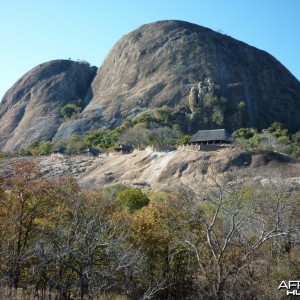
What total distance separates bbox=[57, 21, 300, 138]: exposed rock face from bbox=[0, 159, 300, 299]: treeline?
208 ft

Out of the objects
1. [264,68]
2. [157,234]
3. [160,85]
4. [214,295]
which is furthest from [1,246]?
[264,68]

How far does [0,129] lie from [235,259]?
9627 centimetres

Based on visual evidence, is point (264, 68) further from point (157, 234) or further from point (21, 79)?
point (157, 234)

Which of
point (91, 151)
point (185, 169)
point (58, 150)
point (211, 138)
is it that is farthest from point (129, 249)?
point (58, 150)

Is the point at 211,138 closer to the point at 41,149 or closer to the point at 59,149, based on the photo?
the point at 59,149

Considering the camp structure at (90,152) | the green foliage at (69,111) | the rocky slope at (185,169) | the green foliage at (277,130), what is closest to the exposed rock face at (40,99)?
the green foliage at (69,111)

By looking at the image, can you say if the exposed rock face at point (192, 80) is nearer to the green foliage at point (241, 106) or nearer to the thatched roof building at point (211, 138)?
the green foliage at point (241, 106)

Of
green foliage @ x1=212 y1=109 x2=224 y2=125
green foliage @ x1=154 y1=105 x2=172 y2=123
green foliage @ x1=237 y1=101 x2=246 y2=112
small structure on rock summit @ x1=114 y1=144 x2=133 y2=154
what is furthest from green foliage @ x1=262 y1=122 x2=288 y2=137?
small structure on rock summit @ x1=114 y1=144 x2=133 y2=154

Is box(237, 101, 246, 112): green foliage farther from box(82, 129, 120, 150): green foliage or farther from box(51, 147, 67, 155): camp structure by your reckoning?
box(51, 147, 67, 155): camp structure

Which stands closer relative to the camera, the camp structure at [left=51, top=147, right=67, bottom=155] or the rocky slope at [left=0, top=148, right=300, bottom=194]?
the rocky slope at [left=0, top=148, right=300, bottom=194]

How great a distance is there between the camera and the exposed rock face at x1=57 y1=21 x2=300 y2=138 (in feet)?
292

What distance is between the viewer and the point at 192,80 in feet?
307

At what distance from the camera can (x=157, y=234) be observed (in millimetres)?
19734

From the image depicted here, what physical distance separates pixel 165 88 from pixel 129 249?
76732mm
